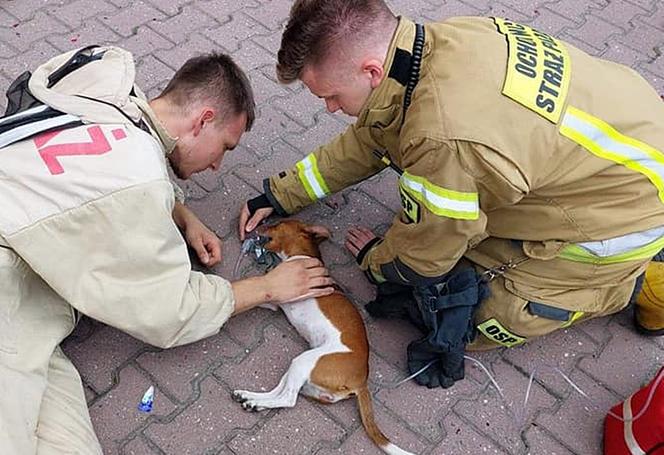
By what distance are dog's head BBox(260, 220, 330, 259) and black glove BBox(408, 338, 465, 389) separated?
2.00ft

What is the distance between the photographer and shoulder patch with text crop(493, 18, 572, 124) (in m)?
2.37

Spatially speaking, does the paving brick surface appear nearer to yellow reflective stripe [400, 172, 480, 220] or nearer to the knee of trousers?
the knee of trousers

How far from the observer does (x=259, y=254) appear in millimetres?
3365

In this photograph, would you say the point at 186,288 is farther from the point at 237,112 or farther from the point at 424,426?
the point at 424,426

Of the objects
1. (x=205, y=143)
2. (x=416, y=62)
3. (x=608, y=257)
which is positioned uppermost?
(x=416, y=62)

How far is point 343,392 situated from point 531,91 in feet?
4.13

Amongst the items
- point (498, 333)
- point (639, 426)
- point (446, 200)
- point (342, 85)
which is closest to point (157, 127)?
point (342, 85)

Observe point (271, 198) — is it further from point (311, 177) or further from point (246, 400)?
point (246, 400)

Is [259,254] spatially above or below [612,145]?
below

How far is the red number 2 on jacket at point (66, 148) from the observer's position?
7.63ft

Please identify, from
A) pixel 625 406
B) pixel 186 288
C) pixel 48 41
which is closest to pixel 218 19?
pixel 48 41

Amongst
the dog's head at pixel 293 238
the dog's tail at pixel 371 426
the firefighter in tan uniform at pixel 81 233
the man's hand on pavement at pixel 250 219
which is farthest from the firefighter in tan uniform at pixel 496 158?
the man's hand on pavement at pixel 250 219

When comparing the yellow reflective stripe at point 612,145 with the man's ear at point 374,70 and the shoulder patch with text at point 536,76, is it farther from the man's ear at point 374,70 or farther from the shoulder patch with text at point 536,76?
the man's ear at point 374,70

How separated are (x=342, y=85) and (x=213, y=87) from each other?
0.58 metres
